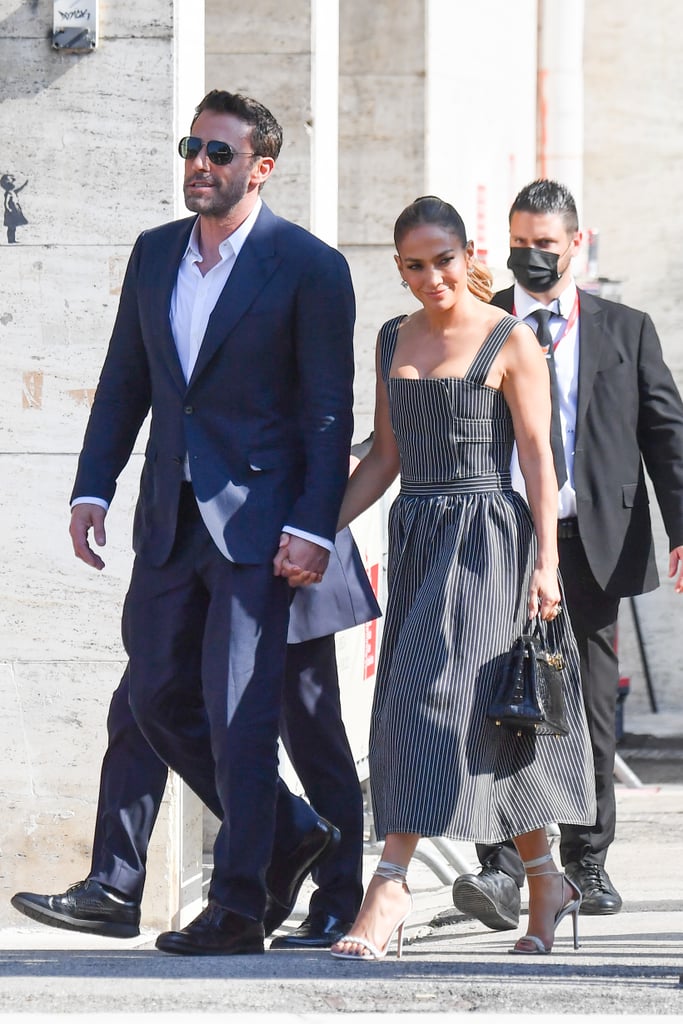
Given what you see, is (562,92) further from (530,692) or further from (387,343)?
(530,692)

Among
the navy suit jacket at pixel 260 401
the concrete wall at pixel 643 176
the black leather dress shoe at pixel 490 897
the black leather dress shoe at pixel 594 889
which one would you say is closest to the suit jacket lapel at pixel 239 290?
the navy suit jacket at pixel 260 401

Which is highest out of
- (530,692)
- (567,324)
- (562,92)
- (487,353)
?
(562,92)

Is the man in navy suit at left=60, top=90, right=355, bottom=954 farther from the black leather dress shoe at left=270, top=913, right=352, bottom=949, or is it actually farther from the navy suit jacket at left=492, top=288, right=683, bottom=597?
the navy suit jacket at left=492, top=288, right=683, bottom=597

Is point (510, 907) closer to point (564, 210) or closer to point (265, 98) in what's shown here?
point (564, 210)

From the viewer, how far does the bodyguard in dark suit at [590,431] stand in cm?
544

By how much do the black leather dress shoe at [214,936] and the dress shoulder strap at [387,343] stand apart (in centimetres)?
131

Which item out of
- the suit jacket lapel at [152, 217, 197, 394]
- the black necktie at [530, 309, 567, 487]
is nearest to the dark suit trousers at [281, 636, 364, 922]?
the suit jacket lapel at [152, 217, 197, 394]

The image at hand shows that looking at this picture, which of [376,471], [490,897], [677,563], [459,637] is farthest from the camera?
[490,897]

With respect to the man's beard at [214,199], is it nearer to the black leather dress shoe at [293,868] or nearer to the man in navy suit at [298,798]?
the man in navy suit at [298,798]

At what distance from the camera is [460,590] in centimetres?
434

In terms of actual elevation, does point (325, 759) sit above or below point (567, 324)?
below

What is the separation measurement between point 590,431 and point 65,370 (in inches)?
62.9

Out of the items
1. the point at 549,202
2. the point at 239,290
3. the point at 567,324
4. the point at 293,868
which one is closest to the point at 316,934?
the point at 293,868

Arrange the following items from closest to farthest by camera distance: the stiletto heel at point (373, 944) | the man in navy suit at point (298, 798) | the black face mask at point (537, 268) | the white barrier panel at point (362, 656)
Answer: the stiletto heel at point (373, 944) < the man in navy suit at point (298, 798) < the black face mask at point (537, 268) < the white barrier panel at point (362, 656)
